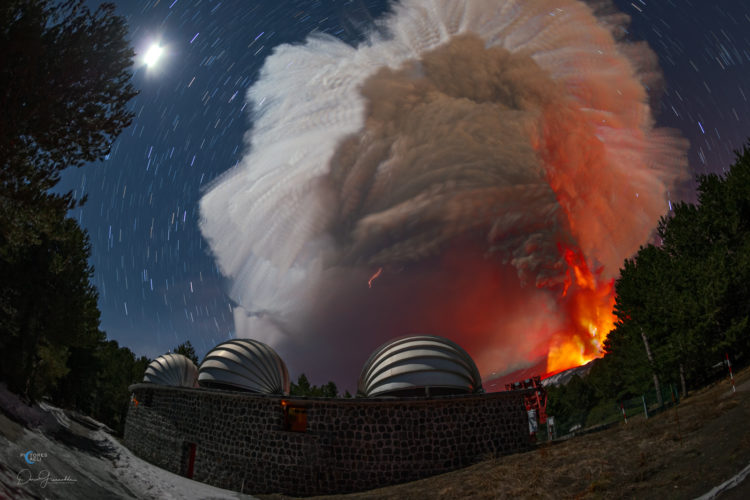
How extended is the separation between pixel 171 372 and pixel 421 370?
17.1 m

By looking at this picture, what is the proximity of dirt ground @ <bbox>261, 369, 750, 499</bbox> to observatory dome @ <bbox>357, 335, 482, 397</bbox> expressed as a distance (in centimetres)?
446

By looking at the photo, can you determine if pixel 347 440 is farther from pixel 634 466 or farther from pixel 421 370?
pixel 634 466

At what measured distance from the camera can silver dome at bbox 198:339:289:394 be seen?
20.2 m

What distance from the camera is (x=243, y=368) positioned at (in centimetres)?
2055

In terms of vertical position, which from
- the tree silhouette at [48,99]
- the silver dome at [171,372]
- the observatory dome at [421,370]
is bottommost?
the observatory dome at [421,370]

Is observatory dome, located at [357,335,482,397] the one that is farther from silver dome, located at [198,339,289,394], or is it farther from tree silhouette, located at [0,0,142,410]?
tree silhouette, located at [0,0,142,410]

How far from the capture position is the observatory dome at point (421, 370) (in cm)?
1742

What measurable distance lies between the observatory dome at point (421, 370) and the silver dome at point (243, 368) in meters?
5.14

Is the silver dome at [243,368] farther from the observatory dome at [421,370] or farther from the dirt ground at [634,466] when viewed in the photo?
the dirt ground at [634,466]

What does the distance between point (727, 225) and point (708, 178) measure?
3259mm
